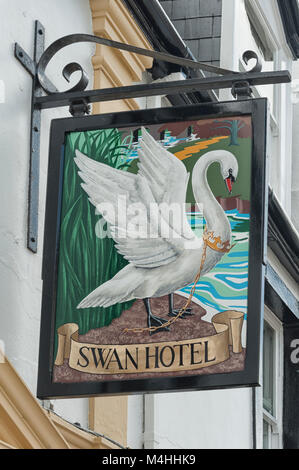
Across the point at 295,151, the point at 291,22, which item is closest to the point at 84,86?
the point at 291,22

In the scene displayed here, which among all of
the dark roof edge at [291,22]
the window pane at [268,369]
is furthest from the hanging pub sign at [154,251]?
the dark roof edge at [291,22]

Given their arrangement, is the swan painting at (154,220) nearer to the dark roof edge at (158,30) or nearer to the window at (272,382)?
the dark roof edge at (158,30)

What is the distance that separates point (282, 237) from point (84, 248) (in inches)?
204

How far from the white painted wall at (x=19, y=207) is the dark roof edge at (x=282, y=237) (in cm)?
393

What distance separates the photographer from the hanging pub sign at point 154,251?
6.15 meters

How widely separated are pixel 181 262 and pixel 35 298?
104cm

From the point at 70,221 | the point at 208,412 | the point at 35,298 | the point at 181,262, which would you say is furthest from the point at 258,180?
the point at 208,412

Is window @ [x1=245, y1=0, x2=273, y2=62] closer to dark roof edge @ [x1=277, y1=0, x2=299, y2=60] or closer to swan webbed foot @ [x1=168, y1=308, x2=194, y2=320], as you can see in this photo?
dark roof edge @ [x1=277, y1=0, x2=299, y2=60]

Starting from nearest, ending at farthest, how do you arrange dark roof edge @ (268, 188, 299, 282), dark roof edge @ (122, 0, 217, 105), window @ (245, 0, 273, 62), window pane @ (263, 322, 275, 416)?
dark roof edge @ (122, 0, 217, 105), dark roof edge @ (268, 188, 299, 282), window pane @ (263, 322, 275, 416), window @ (245, 0, 273, 62)

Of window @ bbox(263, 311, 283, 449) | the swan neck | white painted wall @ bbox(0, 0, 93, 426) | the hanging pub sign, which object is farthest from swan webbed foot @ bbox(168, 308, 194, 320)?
window @ bbox(263, 311, 283, 449)

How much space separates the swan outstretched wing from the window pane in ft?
17.9

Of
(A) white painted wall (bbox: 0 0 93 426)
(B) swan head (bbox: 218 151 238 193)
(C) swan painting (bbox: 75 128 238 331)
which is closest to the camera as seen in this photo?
(C) swan painting (bbox: 75 128 238 331)

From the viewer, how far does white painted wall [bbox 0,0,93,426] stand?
265 inches
